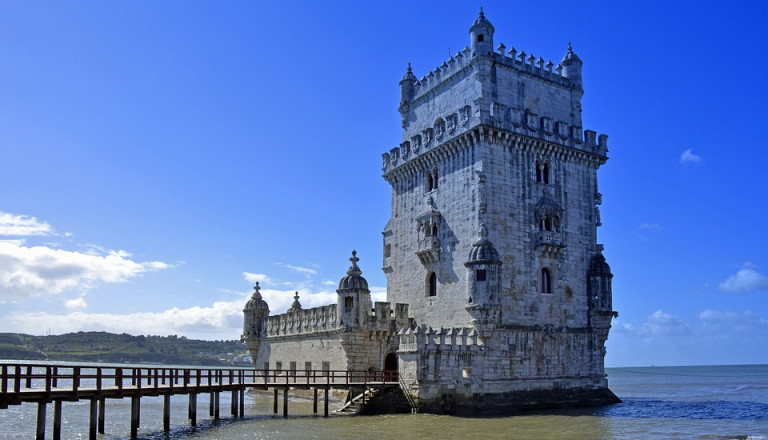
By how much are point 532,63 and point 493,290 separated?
14.1 meters

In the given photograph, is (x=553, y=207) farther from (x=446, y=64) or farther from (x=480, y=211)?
(x=446, y=64)

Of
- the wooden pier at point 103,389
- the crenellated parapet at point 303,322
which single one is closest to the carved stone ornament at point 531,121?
the crenellated parapet at point 303,322

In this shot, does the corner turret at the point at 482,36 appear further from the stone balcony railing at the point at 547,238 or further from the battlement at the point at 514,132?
the stone balcony railing at the point at 547,238

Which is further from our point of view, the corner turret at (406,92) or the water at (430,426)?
the corner turret at (406,92)

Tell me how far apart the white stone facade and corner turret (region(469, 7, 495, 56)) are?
7 cm

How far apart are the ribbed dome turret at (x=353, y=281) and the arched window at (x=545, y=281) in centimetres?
961

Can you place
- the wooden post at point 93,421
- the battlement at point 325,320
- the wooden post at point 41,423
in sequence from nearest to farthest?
the wooden post at point 41,423 < the wooden post at point 93,421 < the battlement at point 325,320

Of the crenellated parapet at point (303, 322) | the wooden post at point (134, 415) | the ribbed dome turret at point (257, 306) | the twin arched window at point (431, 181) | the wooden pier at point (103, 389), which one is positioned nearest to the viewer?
the wooden pier at point (103, 389)

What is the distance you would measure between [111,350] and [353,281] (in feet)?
477

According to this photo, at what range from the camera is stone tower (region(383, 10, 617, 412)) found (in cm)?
3534

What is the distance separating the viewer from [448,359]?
33625 mm

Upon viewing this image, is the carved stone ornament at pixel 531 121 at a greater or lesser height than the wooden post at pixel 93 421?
greater

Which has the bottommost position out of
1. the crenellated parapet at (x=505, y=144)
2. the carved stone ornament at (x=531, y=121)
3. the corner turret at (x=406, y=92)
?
the crenellated parapet at (x=505, y=144)

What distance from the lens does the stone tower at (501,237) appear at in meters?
35.3
